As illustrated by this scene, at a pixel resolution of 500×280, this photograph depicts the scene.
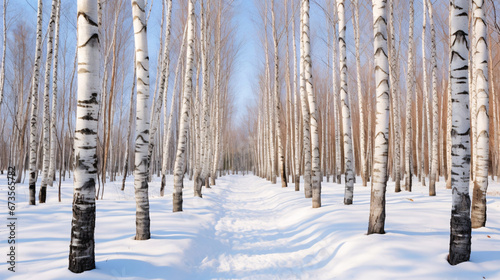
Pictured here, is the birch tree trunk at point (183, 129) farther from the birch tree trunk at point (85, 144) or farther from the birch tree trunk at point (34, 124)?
the birch tree trunk at point (85, 144)

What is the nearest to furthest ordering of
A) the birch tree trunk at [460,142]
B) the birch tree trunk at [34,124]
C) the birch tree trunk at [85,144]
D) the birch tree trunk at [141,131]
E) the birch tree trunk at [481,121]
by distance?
the birch tree trunk at [85,144]
the birch tree trunk at [460,142]
the birch tree trunk at [141,131]
the birch tree trunk at [481,121]
the birch tree trunk at [34,124]

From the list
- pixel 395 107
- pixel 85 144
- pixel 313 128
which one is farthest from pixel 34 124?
pixel 395 107

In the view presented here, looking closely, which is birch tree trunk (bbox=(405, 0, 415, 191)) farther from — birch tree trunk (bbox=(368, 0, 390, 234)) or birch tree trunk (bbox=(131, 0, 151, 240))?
birch tree trunk (bbox=(131, 0, 151, 240))

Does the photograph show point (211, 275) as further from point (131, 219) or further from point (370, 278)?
point (131, 219)

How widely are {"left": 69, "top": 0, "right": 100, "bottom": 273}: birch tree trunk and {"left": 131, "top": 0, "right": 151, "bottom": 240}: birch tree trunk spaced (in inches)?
49.2

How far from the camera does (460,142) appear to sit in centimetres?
309

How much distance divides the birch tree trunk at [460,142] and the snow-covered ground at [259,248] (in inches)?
9.6

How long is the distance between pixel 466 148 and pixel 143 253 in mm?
4078

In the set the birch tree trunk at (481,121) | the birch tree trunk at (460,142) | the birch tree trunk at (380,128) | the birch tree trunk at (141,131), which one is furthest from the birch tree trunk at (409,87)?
the birch tree trunk at (141,131)

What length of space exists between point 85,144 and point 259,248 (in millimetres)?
2988

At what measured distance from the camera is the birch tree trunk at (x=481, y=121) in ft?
14.4

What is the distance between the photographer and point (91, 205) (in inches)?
113

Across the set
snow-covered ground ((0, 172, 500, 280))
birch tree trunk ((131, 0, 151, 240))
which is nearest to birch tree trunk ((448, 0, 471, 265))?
snow-covered ground ((0, 172, 500, 280))

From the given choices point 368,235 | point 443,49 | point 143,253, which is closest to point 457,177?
point 368,235
